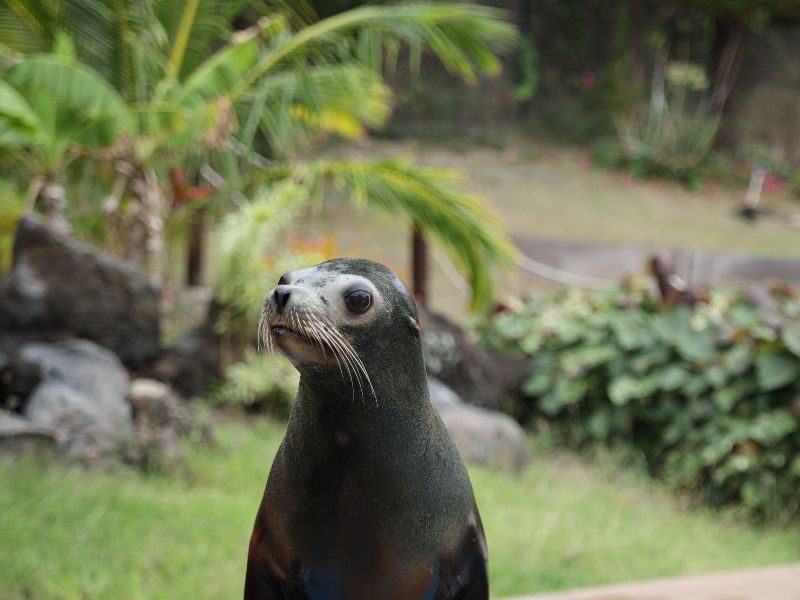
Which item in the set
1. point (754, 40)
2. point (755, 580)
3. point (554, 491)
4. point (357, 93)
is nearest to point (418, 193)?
point (357, 93)

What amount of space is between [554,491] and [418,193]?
236cm

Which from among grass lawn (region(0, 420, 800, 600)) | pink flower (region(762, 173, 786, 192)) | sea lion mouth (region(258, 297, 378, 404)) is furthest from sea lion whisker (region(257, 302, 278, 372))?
pink flower (region(762, 173, 786, 192))

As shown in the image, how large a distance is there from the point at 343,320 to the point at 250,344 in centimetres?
500

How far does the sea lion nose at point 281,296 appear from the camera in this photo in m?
1.10

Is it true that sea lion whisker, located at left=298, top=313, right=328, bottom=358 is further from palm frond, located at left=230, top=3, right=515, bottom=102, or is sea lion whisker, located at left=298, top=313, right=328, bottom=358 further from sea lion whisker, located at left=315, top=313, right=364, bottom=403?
palm frond, located at left=230, top=3, right=515, bottom=102

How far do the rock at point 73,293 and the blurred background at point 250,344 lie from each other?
0.04 ft

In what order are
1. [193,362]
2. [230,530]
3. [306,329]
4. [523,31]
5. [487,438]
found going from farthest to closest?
[523,31], [193,362], [487,438], [230,530], [306,329]

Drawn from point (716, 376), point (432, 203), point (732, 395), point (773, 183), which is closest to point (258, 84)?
point (432, 203)

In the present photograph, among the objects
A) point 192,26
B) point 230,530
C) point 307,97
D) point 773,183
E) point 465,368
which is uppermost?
point 192,26

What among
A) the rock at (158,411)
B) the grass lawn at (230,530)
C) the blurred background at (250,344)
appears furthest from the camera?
the rock at (158,411)

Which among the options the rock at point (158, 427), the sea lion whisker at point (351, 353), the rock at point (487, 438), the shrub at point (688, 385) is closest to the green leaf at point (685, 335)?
the shrub at point (688, 385)

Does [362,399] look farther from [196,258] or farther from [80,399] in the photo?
[196,258]

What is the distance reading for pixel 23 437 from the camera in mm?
3969

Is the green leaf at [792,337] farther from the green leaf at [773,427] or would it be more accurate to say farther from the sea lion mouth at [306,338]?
the sea lion mouth at [306,338]
